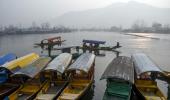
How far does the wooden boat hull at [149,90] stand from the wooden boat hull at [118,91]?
4.98 ft

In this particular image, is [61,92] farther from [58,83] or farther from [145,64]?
[145,64]

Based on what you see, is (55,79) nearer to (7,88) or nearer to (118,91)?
(7,88)

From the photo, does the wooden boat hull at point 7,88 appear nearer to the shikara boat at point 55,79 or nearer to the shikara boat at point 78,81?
the shikara boat at point 55,79

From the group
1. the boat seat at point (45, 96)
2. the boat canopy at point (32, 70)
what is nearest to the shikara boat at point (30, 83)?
the boat canopy at point (32, 70)

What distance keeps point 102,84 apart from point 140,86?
Result: 7264 mm

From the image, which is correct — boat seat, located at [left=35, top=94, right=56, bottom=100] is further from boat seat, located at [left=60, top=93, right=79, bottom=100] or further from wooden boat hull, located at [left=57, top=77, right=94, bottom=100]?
boat seat, located at [left=60, top=93, right=79, bottom=100]

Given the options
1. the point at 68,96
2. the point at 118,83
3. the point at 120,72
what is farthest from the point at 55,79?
the point at 120,72

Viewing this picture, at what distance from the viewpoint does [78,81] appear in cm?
2391

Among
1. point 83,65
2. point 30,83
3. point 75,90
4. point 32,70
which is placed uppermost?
point 83,65

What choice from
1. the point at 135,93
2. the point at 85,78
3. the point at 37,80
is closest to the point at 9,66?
the point at 37,80

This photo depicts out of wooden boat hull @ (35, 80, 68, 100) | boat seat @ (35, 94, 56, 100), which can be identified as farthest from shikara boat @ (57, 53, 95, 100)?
boat seat @ (35, 94, 56, 100)

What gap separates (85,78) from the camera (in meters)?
24.5

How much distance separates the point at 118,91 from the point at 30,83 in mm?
8997

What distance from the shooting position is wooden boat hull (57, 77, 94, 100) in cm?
2003
